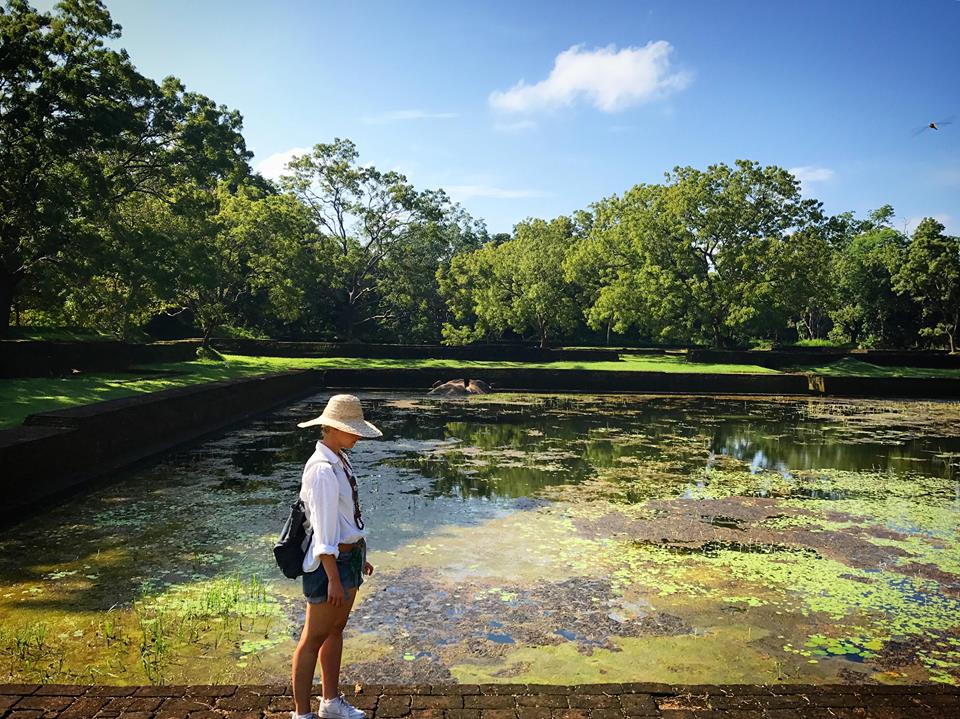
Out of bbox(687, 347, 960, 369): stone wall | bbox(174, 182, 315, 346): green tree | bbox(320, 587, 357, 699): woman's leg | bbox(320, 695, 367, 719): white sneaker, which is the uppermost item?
bbox(174, 182, 315, 346): green tree

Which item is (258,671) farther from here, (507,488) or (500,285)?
(500,285)

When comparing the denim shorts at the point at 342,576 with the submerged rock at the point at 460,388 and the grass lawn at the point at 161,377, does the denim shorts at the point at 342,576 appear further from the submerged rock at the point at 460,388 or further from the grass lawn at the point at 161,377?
the submerged rock at the point at 460,388

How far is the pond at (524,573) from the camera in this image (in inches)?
196

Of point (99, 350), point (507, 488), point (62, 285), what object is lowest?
point (507, 488)

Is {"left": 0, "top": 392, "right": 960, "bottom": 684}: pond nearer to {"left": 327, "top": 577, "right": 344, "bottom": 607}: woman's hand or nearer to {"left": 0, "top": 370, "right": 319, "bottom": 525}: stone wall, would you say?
{"left": 0, "top": 370, "right": 319, "bottom": 525}: stone wall

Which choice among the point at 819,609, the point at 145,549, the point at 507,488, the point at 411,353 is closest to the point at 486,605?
the point at 819,609

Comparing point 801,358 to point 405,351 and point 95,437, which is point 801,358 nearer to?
point 405,351

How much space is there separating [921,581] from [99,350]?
2343cm

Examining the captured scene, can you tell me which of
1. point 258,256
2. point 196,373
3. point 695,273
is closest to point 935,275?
point 695,273

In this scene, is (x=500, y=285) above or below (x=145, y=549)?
above

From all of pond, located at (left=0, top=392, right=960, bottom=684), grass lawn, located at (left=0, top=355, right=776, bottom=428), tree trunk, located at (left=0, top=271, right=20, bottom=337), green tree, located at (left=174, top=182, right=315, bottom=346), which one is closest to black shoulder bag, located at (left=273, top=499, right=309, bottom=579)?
pond, located at (left=0, top=392, right=960, bottom=684)

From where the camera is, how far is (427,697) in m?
4.06

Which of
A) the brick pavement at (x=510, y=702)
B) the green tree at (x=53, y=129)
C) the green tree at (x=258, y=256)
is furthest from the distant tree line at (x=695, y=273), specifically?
the brick pavement at (x=510, y=702)

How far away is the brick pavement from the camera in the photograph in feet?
12.6
